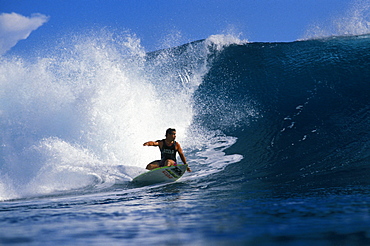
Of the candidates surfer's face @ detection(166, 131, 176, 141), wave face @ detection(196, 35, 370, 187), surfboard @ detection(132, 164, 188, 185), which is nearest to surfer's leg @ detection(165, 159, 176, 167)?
surfboard @ detection(132, 164, 188, 185)

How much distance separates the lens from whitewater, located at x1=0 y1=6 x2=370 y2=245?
9.62 feet

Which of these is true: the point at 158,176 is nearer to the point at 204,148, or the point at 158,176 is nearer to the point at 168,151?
the point at 168,151

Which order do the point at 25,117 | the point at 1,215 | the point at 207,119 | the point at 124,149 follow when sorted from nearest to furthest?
the point at 1,215, the point at 124,149, the point at 25,117, the point at 207,119

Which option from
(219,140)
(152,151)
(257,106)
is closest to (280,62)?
(257,106)

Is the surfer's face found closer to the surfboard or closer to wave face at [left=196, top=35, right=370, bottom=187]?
the surfboard

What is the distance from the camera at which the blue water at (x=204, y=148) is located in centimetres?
293

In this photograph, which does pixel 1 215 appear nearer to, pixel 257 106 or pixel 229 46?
pixel 257 106

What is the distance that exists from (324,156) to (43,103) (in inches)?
339

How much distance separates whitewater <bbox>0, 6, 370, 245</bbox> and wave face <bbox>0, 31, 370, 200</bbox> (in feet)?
0.15

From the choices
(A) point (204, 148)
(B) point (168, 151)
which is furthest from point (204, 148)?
(B) point (168, 151)

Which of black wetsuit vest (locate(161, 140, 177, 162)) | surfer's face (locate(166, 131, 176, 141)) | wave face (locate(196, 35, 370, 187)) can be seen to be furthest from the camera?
black wetsuit vest (locate(161, 140, 177, 162))

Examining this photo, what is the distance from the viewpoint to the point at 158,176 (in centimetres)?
727

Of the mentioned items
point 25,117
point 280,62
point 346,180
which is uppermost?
point 280,62

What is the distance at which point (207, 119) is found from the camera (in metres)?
12.3
